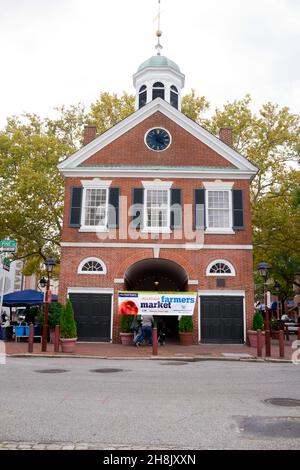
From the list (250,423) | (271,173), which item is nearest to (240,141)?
(271,173)

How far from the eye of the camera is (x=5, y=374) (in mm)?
10891

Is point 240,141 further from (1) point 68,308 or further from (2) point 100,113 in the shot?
(1) point 68,308

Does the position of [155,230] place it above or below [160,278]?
above

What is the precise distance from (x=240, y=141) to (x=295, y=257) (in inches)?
366

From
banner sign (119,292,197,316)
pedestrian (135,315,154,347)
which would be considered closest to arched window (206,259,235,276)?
banner sign (119,292,197,316)

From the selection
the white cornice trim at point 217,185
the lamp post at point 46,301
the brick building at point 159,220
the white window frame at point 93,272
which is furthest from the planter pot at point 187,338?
the white cornice trim at point 217,185

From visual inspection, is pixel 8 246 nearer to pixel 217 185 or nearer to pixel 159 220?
pixel 159 220

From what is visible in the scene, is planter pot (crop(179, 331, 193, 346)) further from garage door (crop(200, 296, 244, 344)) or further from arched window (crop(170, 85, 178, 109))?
arched window (crop(170, 85, 178, 109))

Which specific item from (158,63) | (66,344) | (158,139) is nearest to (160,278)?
(158,139)

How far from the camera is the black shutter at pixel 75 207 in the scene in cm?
2122

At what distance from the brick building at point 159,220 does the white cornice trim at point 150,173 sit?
50 mm

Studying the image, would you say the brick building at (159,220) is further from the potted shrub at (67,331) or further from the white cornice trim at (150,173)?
the potted shrub at (67,331)

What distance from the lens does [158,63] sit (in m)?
26.5

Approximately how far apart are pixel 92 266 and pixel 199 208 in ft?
19.6
